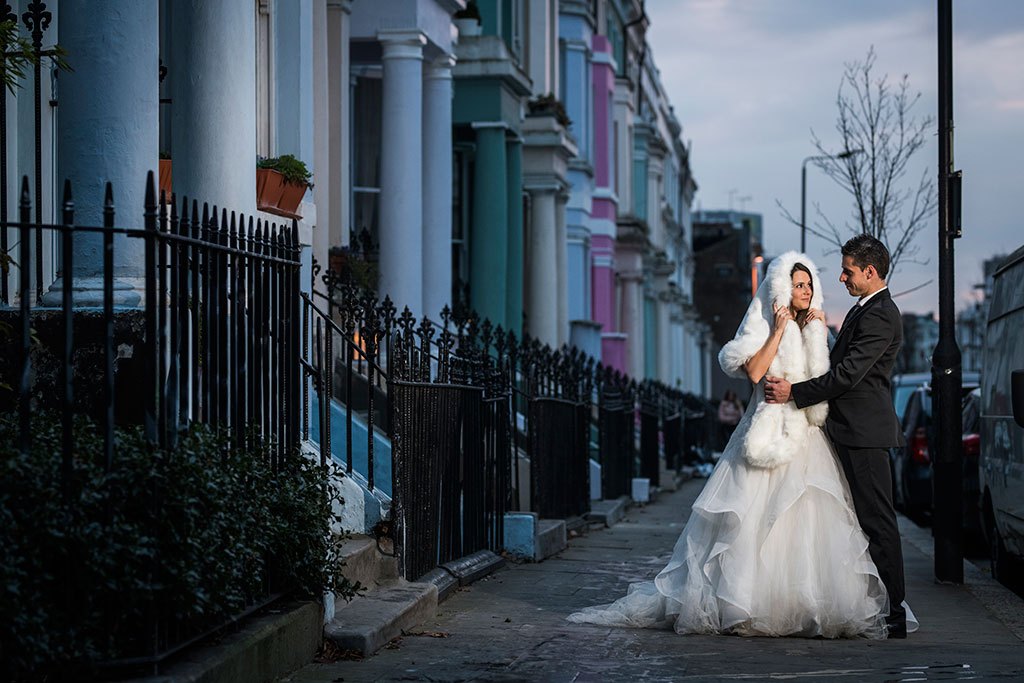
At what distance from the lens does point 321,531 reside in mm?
6887

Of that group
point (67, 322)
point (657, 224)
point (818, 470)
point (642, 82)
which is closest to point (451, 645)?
point (818, 470)

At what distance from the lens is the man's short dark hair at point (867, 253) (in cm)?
844

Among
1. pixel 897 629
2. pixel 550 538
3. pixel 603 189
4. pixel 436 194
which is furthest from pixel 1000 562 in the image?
pixel 603 189

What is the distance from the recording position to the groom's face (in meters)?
8.45

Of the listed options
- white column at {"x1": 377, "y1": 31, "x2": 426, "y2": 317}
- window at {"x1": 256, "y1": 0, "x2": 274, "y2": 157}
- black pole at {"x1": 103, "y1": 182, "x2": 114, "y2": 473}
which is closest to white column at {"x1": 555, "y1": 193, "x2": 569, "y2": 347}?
white column at {"x1": 377, "y1": 31, "x2": 426, "y2": 317}

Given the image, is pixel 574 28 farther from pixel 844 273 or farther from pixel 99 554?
pixel 99 554

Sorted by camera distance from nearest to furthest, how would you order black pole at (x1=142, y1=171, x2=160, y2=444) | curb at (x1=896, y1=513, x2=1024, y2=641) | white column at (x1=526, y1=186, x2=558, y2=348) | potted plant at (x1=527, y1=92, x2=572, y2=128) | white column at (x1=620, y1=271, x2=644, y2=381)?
black pole at (x1=142, y1=171, x2=160, y2=444) → curb at (x1=896, y1=513, x2=1024, y2=641) → potted plant at (x1=527, y1=92, x2=572, y2=128) → white column at (x1=526, y1=186, x2=558, y2=348) → white column at (x1=620, y1=271, x2=644, y2=381)

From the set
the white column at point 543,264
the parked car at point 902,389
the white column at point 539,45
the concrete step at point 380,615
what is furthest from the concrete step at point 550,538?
the white column at point 539,45

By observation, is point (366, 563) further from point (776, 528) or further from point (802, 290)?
point (802, 290)

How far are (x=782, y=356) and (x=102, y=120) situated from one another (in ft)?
12.6

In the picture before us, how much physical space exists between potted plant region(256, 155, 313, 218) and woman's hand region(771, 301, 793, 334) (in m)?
3.85

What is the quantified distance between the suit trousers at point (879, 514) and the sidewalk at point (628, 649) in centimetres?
29

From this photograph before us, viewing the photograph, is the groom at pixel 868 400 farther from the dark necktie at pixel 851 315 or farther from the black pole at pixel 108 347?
the black pole at pixel 108 347

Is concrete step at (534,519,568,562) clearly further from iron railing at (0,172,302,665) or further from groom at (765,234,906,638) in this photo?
iron railing at (0,172,302,665)
